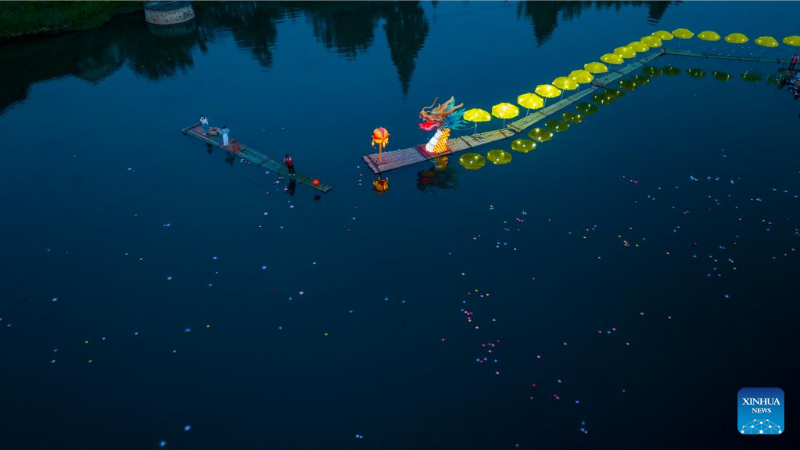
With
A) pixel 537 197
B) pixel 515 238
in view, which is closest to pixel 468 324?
pixel 515 238

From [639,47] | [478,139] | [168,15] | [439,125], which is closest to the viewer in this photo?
[439,125]

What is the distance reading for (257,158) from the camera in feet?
121

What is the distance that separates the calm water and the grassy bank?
55.1ft

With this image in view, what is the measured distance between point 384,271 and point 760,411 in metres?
20.2

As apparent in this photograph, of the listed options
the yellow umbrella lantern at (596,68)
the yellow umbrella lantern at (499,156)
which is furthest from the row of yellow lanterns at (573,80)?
the yellow umbrella lantern at (499,156)

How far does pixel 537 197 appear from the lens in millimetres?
33781

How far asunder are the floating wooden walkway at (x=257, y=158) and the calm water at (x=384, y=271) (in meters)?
0.89

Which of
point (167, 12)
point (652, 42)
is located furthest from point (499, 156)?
point (167, 12)

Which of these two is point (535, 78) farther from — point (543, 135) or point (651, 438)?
point (651, 438)

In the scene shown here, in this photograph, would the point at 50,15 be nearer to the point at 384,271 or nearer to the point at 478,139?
the point at 478,139

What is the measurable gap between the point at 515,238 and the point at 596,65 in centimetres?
2689

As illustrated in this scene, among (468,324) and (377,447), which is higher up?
(468,324)

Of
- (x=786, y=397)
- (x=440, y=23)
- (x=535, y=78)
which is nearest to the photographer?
(x=786, y=397)

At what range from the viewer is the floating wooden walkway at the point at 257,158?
34.8m
